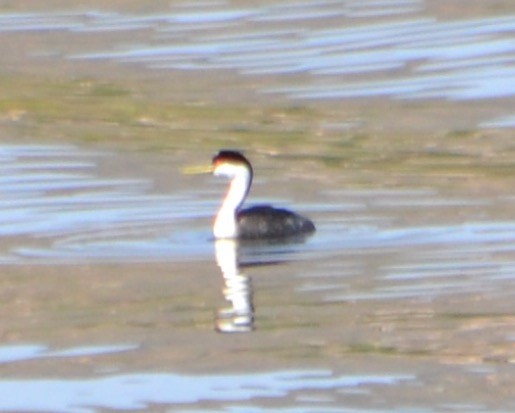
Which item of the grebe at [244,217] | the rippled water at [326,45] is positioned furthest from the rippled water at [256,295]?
the rippled water at [326,45]

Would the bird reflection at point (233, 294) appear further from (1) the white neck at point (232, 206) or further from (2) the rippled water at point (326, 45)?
(2) the rippled water at point (326, 45)

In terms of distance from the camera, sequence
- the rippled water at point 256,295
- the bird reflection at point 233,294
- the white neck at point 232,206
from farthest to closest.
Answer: the white neck at point 232,206, the bird reflection at point 233,294, the rippled water at point 256,295

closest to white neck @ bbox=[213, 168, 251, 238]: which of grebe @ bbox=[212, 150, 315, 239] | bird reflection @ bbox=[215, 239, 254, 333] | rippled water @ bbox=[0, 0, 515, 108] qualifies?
grebe @ bbox=[212, 150, 315, 239]

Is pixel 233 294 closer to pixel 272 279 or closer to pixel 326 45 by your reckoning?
pixel 272 279

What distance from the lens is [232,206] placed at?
53.4 feet

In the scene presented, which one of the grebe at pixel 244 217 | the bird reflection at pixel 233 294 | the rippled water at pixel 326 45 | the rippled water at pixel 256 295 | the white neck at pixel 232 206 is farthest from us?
the rippled water at pixel 326 45

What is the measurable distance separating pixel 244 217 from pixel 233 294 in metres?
2.58

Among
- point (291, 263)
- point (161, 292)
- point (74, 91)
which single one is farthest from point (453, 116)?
point (161, 292)

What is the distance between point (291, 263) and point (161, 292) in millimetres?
1402

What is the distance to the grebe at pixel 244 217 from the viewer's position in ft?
51.1

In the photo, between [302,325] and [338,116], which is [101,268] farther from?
[338,116]

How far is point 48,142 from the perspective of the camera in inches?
822

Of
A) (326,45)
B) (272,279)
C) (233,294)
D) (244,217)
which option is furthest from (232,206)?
(326,45)

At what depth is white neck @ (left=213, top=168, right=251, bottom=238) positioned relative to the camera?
1596 centimetres
